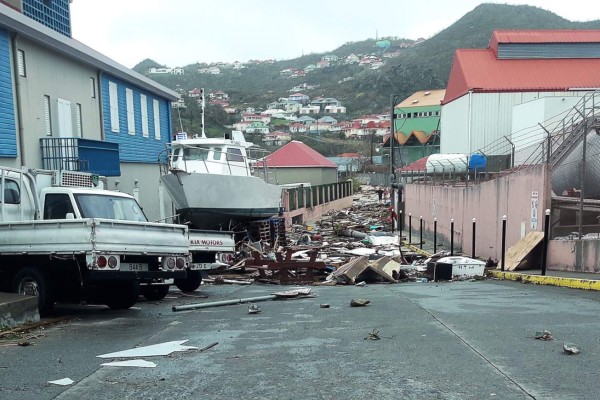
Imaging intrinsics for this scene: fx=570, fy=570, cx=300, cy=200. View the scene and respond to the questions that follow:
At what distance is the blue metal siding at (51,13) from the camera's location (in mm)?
19656

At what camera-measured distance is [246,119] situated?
14075 cm

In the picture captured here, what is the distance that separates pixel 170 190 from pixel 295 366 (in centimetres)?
1581

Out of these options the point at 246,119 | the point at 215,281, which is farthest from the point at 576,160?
the point at 246,119

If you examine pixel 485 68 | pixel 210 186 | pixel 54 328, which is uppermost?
pixel 485 68

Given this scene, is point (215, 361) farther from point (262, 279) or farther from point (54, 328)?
point (262, 279)

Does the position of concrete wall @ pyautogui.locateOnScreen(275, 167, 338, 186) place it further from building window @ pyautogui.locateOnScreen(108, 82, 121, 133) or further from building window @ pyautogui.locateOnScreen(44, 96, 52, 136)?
building window @ pyautogui.locateOnScreen(44, 96, 52, 136)

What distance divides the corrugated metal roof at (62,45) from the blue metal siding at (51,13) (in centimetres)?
171

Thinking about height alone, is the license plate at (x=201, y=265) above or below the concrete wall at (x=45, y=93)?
below

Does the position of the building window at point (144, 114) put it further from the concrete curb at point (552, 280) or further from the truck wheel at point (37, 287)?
the concrete curb at point (552, 280)

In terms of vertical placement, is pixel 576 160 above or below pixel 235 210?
above

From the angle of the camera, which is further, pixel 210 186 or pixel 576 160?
pixel 210 186

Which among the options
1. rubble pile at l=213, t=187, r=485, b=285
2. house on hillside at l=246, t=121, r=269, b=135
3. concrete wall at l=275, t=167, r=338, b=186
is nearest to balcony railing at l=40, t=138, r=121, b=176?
rubble pile at l=213, t=187, r=485, b=285

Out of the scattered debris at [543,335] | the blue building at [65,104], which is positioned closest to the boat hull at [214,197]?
the blue building at [65,104]

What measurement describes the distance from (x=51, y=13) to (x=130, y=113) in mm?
4868
